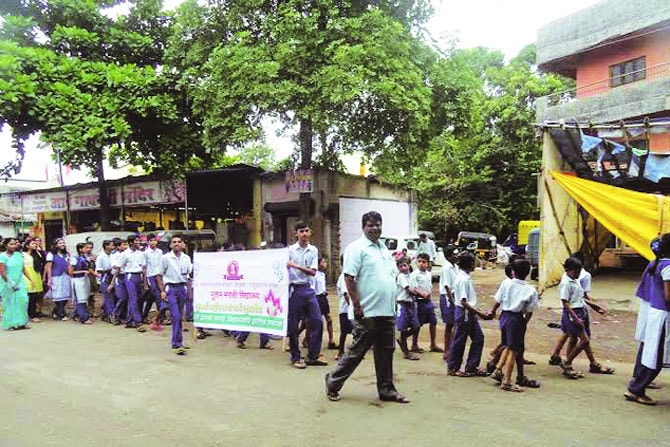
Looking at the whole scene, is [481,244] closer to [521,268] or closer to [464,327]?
[464,327]

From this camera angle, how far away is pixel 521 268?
5.51 meters

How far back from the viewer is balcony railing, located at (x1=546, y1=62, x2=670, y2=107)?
59.5 feet

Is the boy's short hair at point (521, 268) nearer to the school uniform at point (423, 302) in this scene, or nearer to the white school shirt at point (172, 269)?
the school uniform at point (423, 302)

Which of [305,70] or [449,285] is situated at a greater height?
[305,70]

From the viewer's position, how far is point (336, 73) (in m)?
11.8

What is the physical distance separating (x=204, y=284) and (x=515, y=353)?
4600mm

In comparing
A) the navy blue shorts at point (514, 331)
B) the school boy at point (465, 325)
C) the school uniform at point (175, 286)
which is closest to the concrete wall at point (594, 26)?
the school boy at point (465, 325)

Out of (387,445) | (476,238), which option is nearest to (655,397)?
(387,445)

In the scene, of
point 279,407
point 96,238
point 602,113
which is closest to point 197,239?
point 96,238

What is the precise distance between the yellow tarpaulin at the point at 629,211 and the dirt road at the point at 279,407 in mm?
3309

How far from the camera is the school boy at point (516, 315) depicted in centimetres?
551

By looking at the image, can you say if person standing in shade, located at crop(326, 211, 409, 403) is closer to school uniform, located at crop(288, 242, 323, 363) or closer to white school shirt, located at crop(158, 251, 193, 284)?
school uniform, located at crop(288, 242, 323, 363)

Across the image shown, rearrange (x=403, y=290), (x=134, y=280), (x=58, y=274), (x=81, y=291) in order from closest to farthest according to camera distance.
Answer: (x=403, y=290) → (x=134, y=280) → (x=81, y=291) → (x=58, y=274)

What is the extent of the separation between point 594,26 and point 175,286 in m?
18.8
